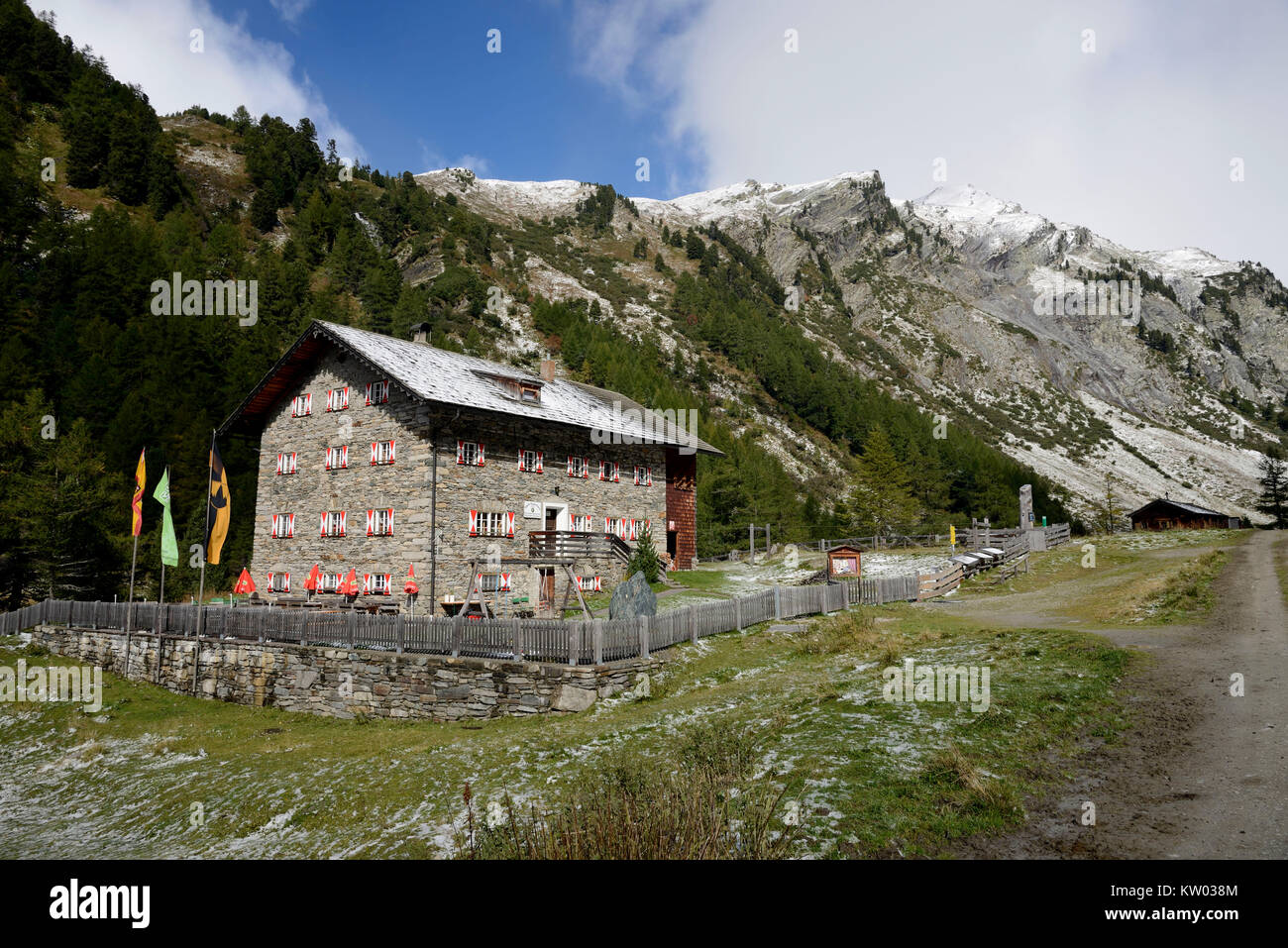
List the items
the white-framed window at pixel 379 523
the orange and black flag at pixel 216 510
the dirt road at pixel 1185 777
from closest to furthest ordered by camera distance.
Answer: the dirt road at pixel 1185 777
the orange and black flag at pixel 216 510
the white-framed window at pixel 379 523

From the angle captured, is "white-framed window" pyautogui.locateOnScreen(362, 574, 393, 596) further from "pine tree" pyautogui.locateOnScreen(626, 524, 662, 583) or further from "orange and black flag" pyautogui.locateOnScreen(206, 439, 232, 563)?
"pine tree" pyautogui.locateOnScreen(626, 524, 662, 583)

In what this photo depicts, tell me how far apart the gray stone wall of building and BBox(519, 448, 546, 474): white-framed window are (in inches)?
8.9

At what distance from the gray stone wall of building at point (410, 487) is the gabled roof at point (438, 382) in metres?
0.71

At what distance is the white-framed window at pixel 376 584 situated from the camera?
93.0 ft

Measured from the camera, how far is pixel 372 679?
1936cm

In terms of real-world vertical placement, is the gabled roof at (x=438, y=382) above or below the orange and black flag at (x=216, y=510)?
above

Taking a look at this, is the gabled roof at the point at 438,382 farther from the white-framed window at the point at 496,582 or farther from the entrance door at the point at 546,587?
the white-framed window at the point at 496,582

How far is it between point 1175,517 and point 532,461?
69.7m

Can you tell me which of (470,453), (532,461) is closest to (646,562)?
(532,461)

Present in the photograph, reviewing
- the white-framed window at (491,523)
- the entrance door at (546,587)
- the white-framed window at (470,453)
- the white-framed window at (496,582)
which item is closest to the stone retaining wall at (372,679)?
the white-framed window at (496,582)

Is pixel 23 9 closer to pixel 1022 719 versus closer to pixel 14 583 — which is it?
pixel 14 583

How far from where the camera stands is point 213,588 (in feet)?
130

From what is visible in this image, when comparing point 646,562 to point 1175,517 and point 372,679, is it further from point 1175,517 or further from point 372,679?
point 1175,517
